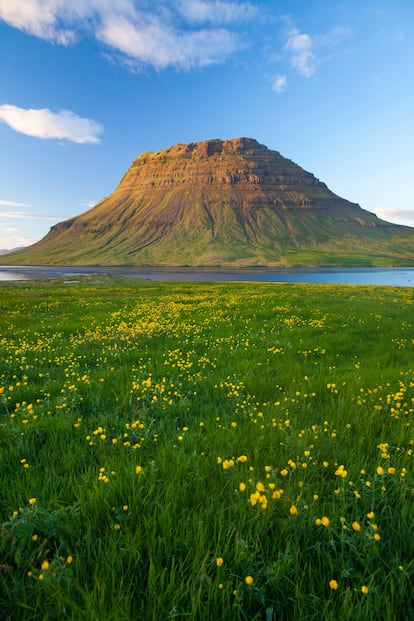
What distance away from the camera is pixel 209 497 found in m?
3.21

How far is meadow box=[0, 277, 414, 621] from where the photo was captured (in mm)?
2268

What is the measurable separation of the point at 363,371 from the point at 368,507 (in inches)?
205

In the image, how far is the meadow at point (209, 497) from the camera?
227 centimetres

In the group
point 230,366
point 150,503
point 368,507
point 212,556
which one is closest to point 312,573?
point 212,556

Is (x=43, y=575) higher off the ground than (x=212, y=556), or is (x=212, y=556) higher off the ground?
(x=43, y=575)

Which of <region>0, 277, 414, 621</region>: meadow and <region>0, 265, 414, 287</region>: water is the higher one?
<region>0, 265, 414, 287</region>: water

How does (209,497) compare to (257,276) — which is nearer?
(209,497)

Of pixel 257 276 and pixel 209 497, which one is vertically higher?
pixel 257 276

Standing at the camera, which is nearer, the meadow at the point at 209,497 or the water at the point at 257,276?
the meadow at the point at 209,497

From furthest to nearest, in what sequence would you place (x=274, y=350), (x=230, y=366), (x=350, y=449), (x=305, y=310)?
(x=305, y=310) < (x=274, y=350) < (x=230, y=366) < (x=350, y=449)

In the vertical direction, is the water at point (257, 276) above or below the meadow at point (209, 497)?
above

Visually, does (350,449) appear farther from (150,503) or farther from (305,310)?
(305,310)

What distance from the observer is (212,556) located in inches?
102

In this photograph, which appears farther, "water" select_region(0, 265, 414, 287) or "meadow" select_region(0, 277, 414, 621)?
"water" select_region(0, 265, 414, 287)
